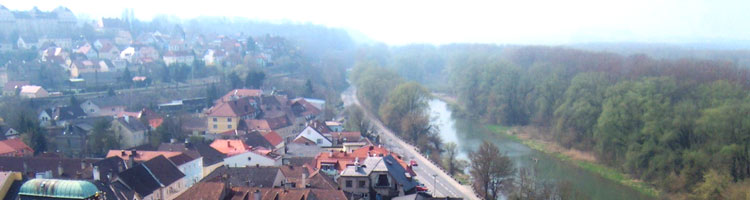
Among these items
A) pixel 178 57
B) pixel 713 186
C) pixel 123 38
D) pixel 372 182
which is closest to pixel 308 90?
pixel 178 57

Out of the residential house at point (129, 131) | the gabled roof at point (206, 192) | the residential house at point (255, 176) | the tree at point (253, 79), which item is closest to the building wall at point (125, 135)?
the residential house at point (129, 131)

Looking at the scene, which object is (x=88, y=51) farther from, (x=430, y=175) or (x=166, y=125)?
(x=430, y=175)

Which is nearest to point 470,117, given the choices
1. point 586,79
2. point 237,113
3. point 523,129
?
point 523,129

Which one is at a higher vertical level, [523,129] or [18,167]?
[18,167]

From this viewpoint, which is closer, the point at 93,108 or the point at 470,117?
the point at 93,108

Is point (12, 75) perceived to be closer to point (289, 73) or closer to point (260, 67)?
point (260, 67)

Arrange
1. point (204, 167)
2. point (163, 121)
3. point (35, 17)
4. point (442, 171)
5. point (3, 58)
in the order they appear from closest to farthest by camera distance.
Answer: point (204, 167), point (442, 171), point (163, 121), point (3, 58), point (35, 17)

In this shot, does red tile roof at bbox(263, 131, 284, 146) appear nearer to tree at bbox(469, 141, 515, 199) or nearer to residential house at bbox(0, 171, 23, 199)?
tree at bbox(469, 141, 515, 199)

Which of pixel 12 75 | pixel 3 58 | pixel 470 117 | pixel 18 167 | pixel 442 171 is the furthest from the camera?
pixel 470 117
